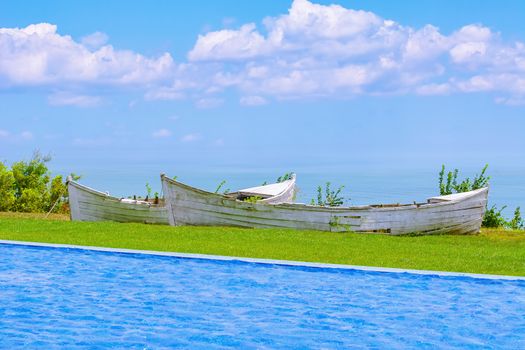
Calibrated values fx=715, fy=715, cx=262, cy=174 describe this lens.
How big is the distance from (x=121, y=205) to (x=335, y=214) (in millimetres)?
5284

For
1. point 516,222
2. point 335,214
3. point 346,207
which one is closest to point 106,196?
point 335,214

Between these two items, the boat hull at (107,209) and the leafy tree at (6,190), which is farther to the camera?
the leafy tree at (6,190)

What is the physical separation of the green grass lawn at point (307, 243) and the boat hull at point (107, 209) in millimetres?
1422

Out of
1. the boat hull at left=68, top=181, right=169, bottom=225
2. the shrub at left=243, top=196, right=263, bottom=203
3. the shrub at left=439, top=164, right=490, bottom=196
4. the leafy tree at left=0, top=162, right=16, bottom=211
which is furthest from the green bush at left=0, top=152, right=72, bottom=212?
the shrub at left=439, top=164, right=490, bottom=196

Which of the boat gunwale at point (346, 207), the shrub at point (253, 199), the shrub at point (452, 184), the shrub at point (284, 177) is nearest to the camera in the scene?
the boat gunwale at point (346, 207)

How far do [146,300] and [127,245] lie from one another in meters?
3.62

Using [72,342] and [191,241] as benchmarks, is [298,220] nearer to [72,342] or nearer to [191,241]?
[191,241]

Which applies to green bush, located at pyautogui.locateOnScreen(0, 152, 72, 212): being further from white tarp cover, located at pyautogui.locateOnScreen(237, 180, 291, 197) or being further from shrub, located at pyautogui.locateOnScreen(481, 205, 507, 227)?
shrub, located at pyautogui.locateOnScreen(481, 205, 507, 227)

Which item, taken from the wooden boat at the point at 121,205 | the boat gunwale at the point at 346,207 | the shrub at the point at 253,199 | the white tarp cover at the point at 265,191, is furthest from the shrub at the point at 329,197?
the boat gunwale at the point at 346,207

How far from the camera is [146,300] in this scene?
27.5 ft

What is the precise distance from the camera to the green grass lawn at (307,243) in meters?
10.7

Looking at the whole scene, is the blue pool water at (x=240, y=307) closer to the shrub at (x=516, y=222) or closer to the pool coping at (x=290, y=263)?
the pool coping at (x=290, y=263)

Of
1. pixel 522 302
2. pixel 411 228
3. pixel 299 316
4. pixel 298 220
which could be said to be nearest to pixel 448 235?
pixel 411 228

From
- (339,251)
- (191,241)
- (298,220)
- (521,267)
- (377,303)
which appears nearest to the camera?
(377,303)
